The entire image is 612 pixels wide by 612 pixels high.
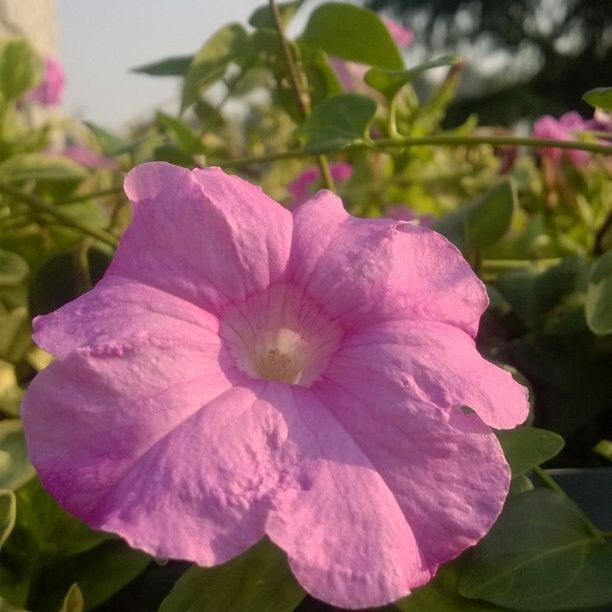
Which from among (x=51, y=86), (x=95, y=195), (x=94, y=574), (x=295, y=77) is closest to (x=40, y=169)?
(x=95, y=195)

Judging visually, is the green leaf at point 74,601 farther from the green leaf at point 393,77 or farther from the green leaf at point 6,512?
the green leaf at point 393,77

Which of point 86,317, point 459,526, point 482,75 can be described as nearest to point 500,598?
point 459,526

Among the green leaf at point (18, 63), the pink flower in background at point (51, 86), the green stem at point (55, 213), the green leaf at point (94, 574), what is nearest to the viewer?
the green leaf at point (94, 574)

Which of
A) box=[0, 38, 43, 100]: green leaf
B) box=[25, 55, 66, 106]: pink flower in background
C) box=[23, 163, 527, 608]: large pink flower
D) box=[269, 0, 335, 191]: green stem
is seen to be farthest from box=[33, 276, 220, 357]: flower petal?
box=[25, 55, 66, 106]: pink flower in background

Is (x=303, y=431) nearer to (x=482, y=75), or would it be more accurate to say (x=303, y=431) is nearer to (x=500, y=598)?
(x=500, y=598)

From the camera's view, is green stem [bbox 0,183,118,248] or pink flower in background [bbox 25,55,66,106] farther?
pink flower in background [bbox 25,55,66,106]

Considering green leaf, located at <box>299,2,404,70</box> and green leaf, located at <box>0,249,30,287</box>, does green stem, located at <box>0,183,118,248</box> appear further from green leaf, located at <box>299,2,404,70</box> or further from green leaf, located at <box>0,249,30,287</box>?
green leaf, located at <box>299,2,404,70</box>

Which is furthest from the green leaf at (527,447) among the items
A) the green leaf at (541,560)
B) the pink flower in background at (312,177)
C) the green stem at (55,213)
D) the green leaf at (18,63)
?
the pink flower in background at (312,177)
